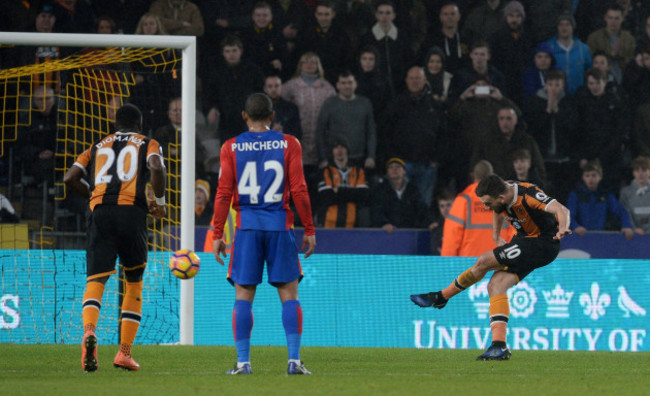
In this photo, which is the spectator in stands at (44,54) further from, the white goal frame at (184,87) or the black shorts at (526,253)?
the black shorts at (526,253)

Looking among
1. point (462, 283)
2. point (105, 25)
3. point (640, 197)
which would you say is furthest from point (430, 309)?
point (105, 25)

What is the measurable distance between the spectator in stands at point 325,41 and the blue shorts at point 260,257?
25.6 ft

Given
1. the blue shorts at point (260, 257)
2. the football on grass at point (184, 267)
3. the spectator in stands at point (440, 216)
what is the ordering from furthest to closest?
the spectator in stands at point (440, 216), the football on grass at point (184, 267), the blue shorts at point (260, 257)

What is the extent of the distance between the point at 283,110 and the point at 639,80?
533cm

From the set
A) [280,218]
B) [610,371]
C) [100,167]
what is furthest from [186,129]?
[610,371]

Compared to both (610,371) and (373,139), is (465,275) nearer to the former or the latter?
(610,371)

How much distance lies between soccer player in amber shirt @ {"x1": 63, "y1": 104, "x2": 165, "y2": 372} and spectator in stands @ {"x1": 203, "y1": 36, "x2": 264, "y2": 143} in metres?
6.37

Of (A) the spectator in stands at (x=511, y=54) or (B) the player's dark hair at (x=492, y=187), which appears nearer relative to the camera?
(B) the player's dark hair at (x=492, y=187)

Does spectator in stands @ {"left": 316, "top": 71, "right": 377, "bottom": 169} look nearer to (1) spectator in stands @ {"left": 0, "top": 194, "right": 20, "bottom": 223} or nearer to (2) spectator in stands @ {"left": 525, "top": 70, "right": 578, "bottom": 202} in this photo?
(2) spectator in stands @ {"left": 525, "top": 70, "right": 578, "bottom": 202}

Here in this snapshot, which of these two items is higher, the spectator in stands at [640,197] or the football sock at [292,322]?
the spectator in stands at [640,197]

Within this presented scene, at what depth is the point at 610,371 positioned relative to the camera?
8219 mm

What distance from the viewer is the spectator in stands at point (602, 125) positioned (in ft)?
48.3

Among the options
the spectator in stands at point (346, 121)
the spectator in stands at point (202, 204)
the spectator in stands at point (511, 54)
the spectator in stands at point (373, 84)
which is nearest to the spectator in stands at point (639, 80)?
the spectator in stands at point (511, 54)

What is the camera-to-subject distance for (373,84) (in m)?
14.5
